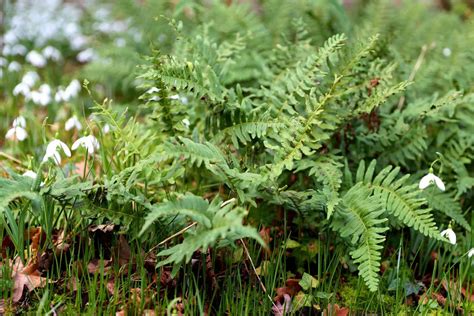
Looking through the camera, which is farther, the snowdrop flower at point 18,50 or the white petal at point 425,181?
the snowdrop flower at point 18,50

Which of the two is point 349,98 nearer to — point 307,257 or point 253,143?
point 253,143

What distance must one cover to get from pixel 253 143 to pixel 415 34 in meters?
2.65

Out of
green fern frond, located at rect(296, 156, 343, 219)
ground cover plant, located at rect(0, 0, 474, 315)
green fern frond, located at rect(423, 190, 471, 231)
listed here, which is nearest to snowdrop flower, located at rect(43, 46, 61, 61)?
ground cover plant, located at rect(0, 0, 474, 315)

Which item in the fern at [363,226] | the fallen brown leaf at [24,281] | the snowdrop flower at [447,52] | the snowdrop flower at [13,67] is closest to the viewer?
the fern at [363,226]

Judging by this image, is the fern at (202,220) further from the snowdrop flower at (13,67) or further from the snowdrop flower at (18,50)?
the snowdrop flower at (18,50)

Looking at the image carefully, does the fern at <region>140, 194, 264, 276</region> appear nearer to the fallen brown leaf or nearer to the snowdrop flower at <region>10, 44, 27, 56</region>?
the fallen brown leaf

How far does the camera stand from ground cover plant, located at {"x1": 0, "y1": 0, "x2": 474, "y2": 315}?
2.80 meters

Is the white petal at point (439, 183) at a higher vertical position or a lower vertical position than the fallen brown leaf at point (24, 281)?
higher

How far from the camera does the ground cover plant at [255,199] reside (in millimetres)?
2799

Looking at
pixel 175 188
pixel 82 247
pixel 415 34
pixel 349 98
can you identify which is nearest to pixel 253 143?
pixel 175 188

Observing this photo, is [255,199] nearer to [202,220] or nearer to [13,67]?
[202,220]

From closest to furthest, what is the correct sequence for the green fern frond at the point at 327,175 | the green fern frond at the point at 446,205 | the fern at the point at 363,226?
the fern at the point at 363,226 < the green fern frond at the point at 327,175 < the green fern frond at the point at 446,205

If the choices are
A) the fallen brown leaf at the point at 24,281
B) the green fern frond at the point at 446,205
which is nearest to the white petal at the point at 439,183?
the green fern frond at the point at 446,205

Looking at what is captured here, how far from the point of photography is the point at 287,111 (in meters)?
3.48
